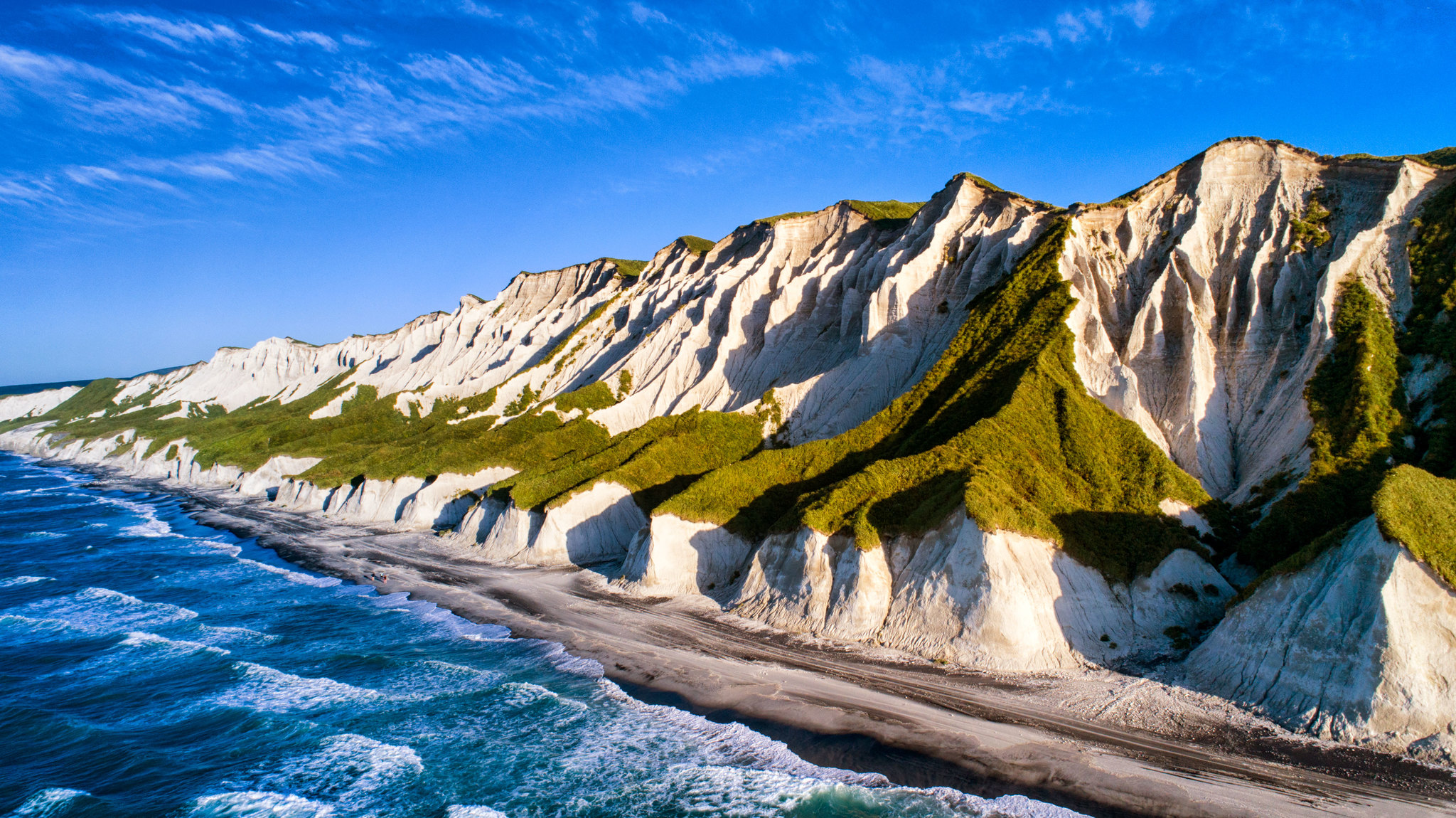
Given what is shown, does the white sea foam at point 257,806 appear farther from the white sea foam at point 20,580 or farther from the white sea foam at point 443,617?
the white sea foam at point 20,580

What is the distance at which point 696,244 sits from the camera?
8731cm

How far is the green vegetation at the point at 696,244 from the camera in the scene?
84312 millimetres

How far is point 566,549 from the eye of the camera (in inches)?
1644

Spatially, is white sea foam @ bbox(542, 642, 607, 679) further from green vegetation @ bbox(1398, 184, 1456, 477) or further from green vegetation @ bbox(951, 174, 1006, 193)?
green vegetation @ bbox(951, 174, 1006, 193)

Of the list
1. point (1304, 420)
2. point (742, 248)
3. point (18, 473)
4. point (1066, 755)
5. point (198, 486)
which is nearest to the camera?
point (1066, 755)

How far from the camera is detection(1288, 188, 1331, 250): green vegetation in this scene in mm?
34562

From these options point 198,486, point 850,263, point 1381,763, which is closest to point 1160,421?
point 1381,763

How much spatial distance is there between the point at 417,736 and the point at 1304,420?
35460mm

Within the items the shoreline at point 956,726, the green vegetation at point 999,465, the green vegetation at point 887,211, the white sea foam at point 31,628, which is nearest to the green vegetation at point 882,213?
the green vegetation at point 887,211

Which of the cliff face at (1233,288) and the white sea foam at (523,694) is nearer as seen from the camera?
the white sea foam at (523,694)

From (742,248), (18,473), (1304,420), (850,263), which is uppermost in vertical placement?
(742,248)

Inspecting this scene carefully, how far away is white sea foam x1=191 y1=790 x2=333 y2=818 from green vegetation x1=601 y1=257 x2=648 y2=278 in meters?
84.0

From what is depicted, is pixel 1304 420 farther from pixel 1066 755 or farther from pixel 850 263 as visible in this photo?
pixel 850 263

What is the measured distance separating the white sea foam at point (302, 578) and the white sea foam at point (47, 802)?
19981mm
